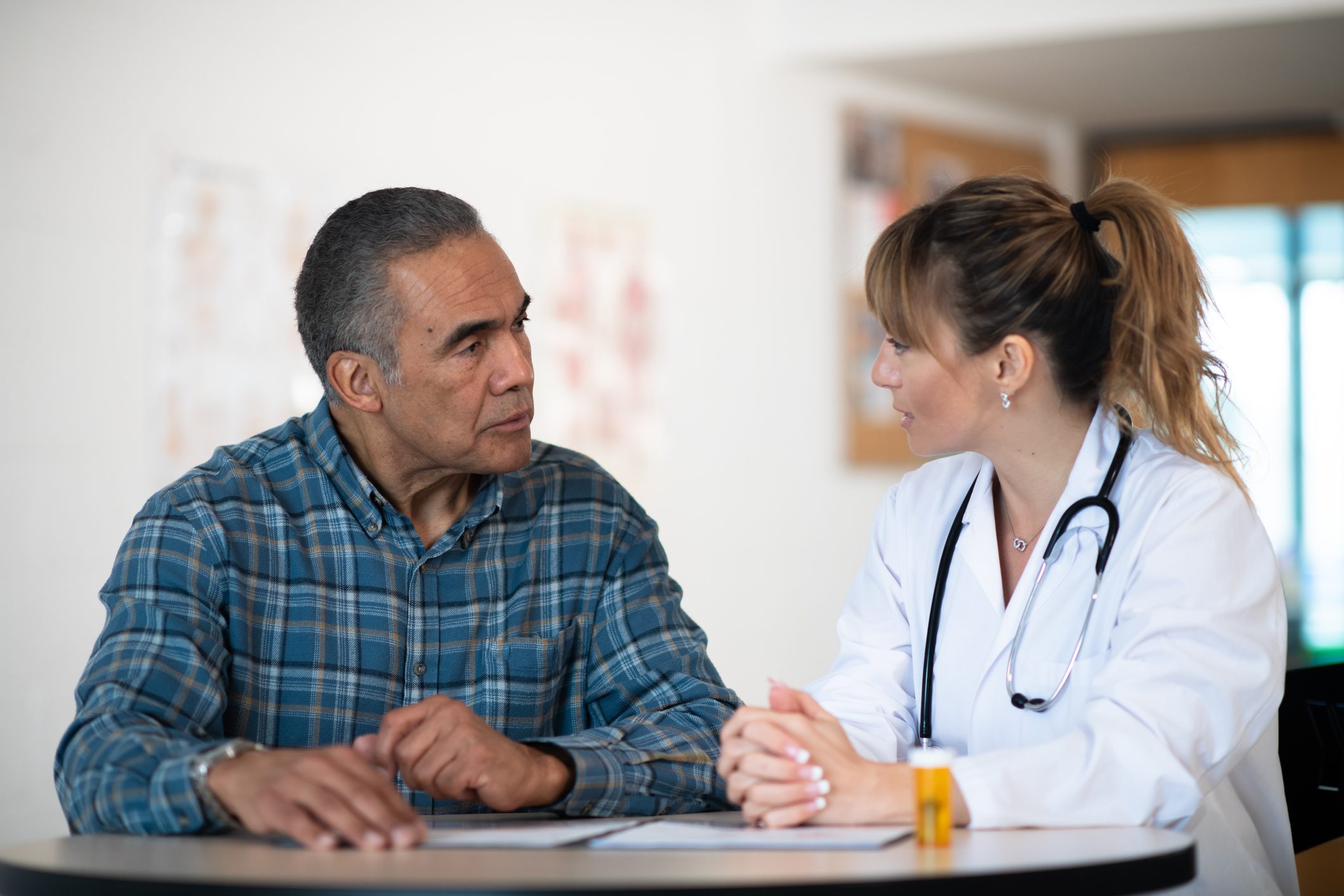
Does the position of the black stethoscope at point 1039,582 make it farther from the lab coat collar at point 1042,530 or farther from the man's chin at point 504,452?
the man's chin at point 504,452

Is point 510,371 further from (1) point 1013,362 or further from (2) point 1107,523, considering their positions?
(2) point 1107,523

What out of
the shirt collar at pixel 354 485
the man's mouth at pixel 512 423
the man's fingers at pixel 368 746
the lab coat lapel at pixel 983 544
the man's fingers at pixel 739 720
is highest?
the man's mouth at pixel 512 423

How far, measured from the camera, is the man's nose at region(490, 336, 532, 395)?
2.00 meters

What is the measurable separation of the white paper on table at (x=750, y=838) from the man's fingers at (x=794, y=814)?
0.03ft

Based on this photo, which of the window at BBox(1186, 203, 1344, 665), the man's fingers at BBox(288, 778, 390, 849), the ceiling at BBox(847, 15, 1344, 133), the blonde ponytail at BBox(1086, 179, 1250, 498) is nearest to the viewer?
the man's fingers at BBox(288, 778, 390, 849)

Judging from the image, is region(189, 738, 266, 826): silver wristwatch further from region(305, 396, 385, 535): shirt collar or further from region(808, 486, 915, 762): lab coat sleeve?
region(808, 486, 915, 762): lab coat sleeve

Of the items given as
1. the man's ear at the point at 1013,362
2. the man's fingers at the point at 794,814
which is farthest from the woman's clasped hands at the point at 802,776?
the man's ear at the point at 1013,362

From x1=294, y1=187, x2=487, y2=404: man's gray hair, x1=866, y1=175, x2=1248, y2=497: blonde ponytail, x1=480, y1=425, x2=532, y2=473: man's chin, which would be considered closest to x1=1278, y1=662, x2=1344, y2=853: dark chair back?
x1=866, y1=175, x2=1248, y2=497: blonde ponytail

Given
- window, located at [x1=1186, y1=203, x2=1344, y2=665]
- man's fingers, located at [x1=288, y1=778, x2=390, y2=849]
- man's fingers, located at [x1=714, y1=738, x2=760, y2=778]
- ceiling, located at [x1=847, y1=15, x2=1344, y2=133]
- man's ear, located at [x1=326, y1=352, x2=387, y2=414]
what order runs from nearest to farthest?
man's fingers, located at [x1=288, y1=778, x2=390, y2=849], man's fingers, located at [x1=714, y1=738, x2=760, y2=778], man's ear, located at [x1=326, y1=352, x2=387, y2=414], ceiling, located at [x1=847, y1=15, x2=1344, y2=133], window, located at [x1=1186, y1=203, x2=1344, y2=665]

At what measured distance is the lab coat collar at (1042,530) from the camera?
6.12 ft

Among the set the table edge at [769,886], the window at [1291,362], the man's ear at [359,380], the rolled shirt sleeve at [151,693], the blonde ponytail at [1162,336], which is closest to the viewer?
the table edge at [769,886]

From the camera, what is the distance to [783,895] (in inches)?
44.2

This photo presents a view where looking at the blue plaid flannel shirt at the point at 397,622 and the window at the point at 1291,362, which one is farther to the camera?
the window at the point at 1291,362

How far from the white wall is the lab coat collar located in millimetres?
1971
